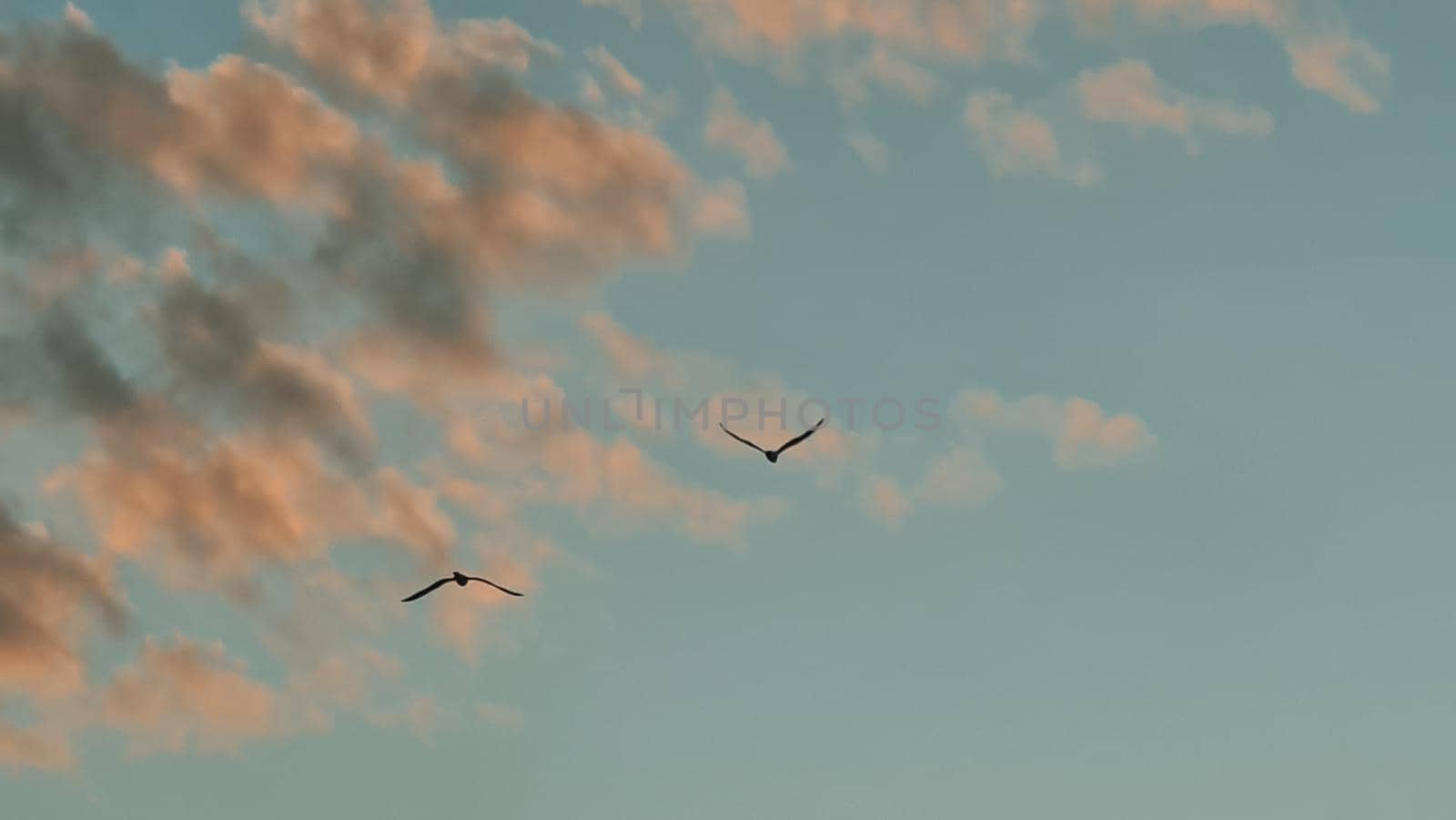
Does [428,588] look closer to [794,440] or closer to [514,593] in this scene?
[514,593]

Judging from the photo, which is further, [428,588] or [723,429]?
[428,588]

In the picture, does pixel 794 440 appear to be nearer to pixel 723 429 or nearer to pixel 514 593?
pixel 723 429

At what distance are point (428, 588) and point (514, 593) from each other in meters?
12.4

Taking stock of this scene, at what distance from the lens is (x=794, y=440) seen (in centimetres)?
12062

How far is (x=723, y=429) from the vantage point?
109m

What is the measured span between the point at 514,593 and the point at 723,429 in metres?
18.6

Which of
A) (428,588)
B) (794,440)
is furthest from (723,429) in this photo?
(428,588)

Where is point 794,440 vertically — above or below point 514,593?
above

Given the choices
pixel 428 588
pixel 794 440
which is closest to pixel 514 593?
pixel 428 588

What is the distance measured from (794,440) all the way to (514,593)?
22.5 metres

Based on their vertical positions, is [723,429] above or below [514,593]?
above

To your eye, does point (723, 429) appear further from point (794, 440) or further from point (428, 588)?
point (428, 588)

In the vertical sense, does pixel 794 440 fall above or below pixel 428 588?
above

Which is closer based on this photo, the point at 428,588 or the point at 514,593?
the point at 514,593
